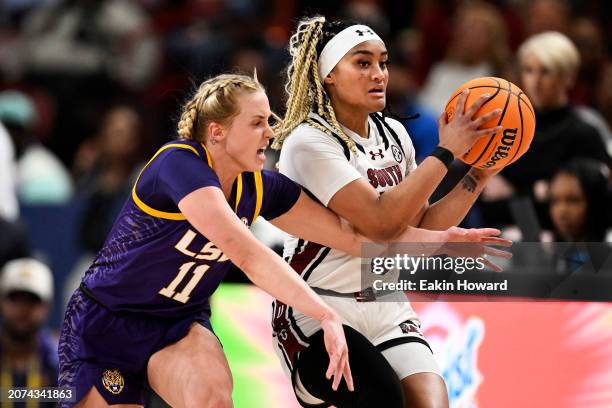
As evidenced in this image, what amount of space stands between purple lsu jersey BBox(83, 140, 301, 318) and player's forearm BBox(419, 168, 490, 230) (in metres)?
0.64

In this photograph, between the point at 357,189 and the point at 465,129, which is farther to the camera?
the point at 357,189

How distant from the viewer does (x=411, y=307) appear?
17.4ft

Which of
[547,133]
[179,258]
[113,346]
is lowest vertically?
[113,346]

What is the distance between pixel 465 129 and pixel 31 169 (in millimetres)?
6812

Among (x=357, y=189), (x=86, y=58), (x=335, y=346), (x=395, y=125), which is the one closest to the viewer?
(x=335, y=346)

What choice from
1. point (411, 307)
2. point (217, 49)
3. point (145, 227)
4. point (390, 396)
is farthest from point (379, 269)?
point (217, 49)

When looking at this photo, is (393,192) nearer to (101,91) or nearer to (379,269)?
(379,269)

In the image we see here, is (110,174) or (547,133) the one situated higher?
(547,133)

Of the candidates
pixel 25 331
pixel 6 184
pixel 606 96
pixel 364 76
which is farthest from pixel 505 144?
pixel 6 184

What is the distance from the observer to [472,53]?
28.2 ft

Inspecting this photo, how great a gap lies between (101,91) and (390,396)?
803cm

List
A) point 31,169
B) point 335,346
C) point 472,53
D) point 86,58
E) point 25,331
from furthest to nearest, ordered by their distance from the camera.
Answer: point 86,58
point 31,169
point 472,53
point 25,331
point 335,346

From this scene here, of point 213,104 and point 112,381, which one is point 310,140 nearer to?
point 213,104

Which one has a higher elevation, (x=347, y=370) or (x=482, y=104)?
(x=482, y=104)
